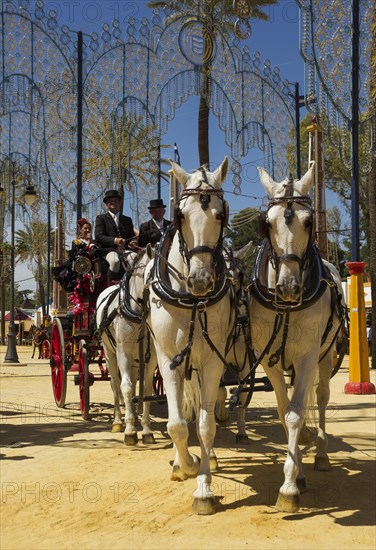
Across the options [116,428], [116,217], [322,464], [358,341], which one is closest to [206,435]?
[322,464]

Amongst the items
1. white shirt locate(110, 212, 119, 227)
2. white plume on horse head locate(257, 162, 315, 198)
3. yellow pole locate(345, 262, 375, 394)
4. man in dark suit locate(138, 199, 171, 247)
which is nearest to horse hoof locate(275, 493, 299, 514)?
white plume on horse head locate(257, 162, 315, 198)

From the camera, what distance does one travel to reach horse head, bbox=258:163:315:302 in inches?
222

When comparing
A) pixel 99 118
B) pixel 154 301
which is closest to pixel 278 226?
pixel 154 301

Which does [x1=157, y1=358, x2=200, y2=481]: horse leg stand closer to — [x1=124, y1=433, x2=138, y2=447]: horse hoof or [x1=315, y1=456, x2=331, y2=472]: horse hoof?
[x1=315, y1=456, x2=331, y2=472]: horse hoof

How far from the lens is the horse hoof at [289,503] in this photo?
220 inches

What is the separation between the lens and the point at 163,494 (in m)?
6.21

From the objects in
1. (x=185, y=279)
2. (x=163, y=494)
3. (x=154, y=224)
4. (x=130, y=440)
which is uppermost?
(x=154, y=224)

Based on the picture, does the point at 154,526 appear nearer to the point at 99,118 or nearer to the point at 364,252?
the point at 99,118

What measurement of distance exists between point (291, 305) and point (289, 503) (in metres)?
1.55

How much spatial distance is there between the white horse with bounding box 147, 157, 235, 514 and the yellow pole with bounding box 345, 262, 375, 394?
7.80m

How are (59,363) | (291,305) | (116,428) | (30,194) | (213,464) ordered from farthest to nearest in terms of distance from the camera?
1. (30,194)
2. (59,363)
3. (116,428)
4. (213,464)
5. (291,305)

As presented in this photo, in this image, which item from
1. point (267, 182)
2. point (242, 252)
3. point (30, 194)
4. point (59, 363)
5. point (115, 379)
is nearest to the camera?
point (267, 182)

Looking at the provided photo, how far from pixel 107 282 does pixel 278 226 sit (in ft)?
17.2

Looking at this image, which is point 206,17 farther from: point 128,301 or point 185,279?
point 185,279
